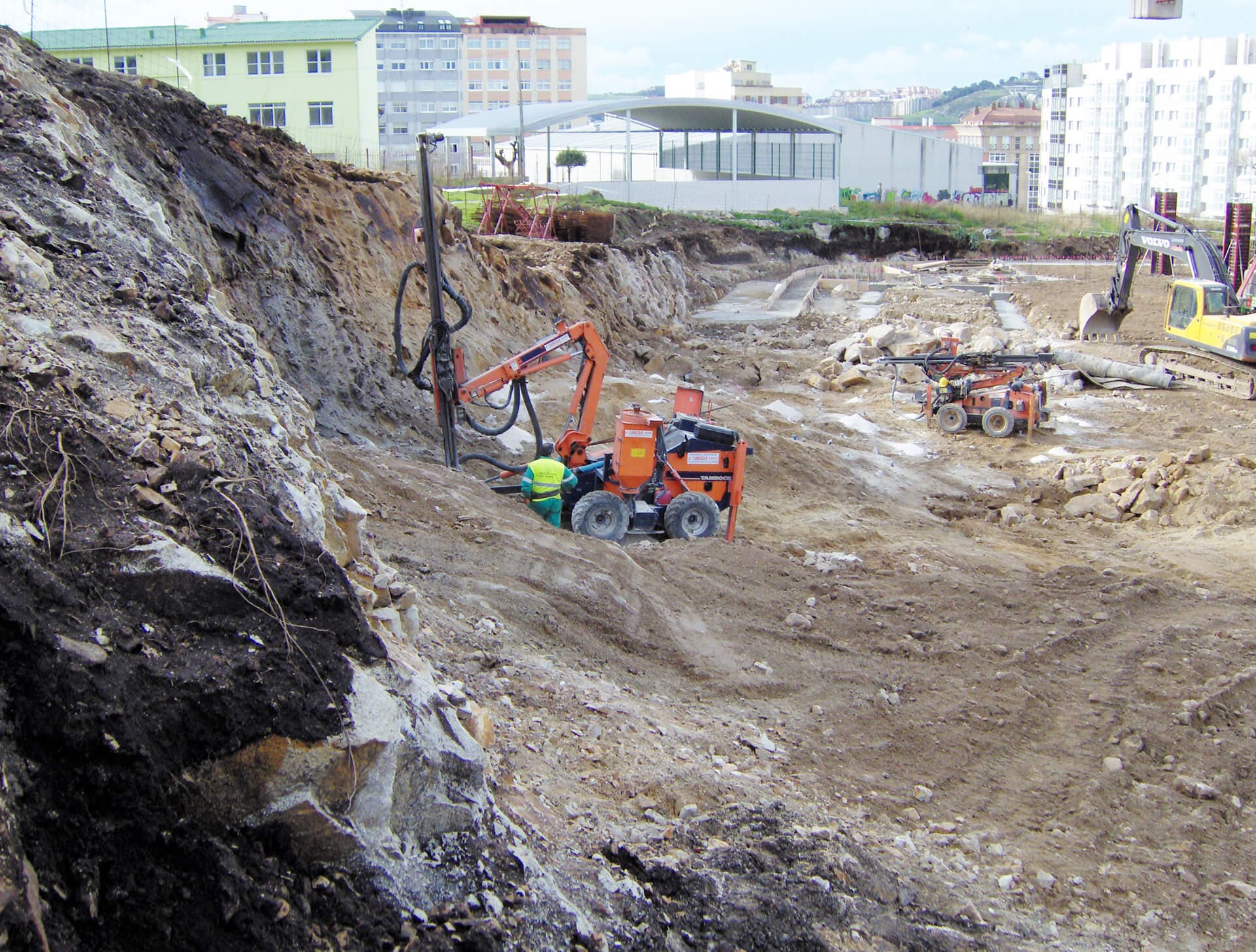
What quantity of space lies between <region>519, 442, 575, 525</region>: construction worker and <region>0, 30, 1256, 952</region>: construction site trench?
0.54 m

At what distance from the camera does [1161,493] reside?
13148 mm

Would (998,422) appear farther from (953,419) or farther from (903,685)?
(903,685)

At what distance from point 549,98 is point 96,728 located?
10132 centimetres

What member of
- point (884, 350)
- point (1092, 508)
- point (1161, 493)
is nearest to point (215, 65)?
point (884, 350)

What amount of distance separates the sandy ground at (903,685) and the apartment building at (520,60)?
301ft

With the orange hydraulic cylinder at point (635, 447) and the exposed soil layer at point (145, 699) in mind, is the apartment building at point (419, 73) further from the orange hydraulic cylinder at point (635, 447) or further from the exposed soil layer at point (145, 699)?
the exposed soil layer at point (145, 699)

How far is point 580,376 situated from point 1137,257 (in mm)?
17367

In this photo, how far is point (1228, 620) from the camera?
9.16m

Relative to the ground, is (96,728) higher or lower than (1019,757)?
higher

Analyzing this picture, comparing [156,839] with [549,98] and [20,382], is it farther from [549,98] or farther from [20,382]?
[549,98]

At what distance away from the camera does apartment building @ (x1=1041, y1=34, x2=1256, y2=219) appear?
7175cm

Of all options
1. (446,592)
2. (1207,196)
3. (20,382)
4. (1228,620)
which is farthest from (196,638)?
(1207,196)

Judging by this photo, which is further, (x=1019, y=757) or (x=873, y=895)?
(x=1019, y=757)

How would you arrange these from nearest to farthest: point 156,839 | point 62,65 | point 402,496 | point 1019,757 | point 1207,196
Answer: point 156,839 → point 1019,757 → point 402,496 → point 62,65 → point 1207,196
